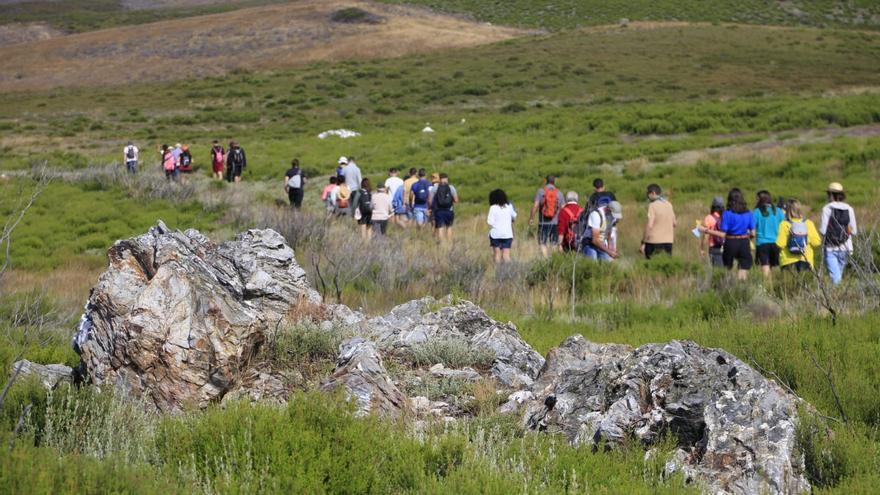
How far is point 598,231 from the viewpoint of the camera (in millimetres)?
13047

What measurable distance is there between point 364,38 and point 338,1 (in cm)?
1391

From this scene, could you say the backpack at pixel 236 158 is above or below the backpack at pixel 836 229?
below

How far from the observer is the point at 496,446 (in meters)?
5.22

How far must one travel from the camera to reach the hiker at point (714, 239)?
13727 mm

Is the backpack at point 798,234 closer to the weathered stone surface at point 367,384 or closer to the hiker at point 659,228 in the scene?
the hiker at point 659,228

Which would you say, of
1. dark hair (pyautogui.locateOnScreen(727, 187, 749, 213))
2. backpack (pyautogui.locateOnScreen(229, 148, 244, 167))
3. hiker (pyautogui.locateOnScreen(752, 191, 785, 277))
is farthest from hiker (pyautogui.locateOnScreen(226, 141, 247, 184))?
hiker (pyautogui.locateOnScreen(752, 191, 785, 277))

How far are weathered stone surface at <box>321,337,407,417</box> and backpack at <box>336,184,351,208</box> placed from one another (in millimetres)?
12792

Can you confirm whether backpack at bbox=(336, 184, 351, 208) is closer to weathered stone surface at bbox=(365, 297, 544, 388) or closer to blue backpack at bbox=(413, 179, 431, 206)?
blue backpack at bbox=(413, 179, 431, 206)

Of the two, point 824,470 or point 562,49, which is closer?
point 824,470

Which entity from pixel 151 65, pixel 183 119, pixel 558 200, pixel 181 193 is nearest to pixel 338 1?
pixel 151 65

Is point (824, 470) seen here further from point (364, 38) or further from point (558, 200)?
point (364, 38)

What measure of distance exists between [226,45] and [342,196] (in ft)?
198

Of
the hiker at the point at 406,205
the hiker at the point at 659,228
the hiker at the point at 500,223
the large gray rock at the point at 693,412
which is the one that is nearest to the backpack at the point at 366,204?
the hiker at the point at 406,205

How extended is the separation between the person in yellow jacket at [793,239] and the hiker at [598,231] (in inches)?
97.0
